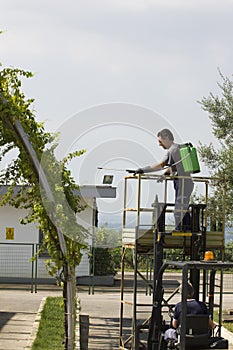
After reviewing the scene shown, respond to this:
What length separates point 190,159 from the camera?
12609 millimetres

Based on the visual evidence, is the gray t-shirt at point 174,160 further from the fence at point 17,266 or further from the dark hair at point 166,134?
the fence at point 17,266

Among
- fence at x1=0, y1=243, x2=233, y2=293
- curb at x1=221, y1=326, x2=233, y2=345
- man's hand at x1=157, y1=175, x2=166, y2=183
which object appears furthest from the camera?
fence at x1=0, y1=243, x2=233, y2=293

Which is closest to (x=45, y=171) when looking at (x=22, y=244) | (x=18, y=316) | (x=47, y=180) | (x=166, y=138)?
(x=47, y=180)

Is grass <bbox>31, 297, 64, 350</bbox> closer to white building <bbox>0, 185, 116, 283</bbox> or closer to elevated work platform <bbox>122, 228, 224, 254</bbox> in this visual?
elevated work platform <bbox>122, 228, 224, 254</bbox>

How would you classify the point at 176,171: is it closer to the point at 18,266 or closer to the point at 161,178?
the point at 161,178

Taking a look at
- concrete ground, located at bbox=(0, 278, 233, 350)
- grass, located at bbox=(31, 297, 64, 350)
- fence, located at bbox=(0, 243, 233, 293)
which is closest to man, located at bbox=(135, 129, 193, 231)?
concrete ground, located at bbox=(0, 278, 233, 350)

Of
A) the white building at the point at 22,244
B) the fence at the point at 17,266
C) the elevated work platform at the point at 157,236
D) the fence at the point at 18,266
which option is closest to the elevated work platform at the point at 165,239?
the elevated work platform at the point at 157,236

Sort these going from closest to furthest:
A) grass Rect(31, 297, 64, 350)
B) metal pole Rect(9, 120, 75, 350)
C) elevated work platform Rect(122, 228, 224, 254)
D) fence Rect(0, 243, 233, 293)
→ metal pole Rect(9, 120, 75, 350) < elevated work platform Rect(122, 228, 224, 254) < grass Rect(31, 297, 64, 350) < fence Rect(0, 243, 233, 293)

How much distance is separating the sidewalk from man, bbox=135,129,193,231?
3.58 metres

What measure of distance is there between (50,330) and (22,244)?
10.9 m

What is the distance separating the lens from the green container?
493 inches

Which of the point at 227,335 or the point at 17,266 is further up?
the point at 17,266

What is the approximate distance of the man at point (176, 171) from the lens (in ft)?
41.6

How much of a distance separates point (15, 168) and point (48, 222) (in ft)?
4.77
